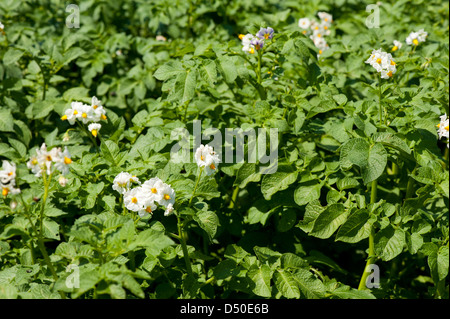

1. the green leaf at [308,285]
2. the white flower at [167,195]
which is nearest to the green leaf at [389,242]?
the green leaf at [308,285]

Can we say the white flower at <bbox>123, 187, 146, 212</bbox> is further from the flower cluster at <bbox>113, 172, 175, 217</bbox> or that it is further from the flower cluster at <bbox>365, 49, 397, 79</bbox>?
the flower cluster at <bbox>365, 49, 397, 79</bbox>

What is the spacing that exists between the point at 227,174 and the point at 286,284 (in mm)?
625

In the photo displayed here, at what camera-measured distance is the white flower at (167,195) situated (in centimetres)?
173

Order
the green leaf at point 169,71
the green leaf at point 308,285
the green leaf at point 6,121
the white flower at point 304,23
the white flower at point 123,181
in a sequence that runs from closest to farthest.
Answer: the white flower at point 123,181 < the green leaf at point 308,285 < the green leaf at point 169,71 < the green leaf at point 6,121 < the white flower at point 304,23

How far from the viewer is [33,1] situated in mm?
3561

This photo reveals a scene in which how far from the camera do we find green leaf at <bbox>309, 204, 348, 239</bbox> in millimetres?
1987

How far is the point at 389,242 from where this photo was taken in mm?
1965

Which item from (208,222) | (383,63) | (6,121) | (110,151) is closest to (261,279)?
(208,222)

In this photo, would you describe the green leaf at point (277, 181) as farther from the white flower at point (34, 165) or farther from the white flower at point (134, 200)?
the white flower at point (34, 165)

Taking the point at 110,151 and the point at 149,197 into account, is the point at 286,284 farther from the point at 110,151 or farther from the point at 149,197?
the point at 110,151

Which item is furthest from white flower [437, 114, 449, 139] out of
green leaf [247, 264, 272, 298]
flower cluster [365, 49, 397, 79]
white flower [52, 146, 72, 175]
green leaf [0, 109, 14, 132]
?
green leaf [0, 109, 14, 132]

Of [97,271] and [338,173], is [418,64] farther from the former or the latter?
[97,271]

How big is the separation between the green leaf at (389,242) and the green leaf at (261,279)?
0.43 m

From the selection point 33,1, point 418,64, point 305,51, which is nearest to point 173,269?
point 305,51
